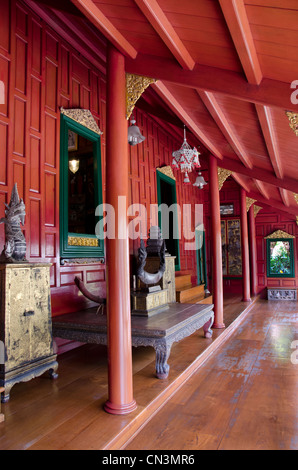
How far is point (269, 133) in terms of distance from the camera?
159 inches

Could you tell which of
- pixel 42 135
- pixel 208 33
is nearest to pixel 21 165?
pixel 42 135

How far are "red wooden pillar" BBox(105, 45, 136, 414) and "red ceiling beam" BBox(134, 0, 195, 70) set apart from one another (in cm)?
47

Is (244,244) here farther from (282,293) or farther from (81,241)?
(81,241)

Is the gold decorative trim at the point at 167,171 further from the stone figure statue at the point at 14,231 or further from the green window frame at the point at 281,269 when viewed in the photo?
the green window frame at the point at 281,269

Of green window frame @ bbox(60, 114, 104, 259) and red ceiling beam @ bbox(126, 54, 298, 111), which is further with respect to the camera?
green window frame @ bbox(60, 114, 104, 259)

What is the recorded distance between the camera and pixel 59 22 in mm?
3990

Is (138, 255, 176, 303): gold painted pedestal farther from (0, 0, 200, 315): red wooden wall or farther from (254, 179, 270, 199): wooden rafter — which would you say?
(254, 179, 270, 199): wooden rafter

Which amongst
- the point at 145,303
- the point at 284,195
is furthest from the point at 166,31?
the point at 284,195

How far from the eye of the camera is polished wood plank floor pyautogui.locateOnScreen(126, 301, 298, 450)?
2182 mm

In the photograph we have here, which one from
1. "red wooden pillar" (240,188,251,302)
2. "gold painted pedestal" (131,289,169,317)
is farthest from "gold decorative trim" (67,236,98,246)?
"red wooden pillar" (240,188,251,302)

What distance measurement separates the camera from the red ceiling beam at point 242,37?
6.41 feet

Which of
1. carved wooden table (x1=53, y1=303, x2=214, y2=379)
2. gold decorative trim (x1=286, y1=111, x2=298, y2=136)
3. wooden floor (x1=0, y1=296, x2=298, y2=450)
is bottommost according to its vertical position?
wooden floor (x1=0, y1=296, x2=298, y2=450)
